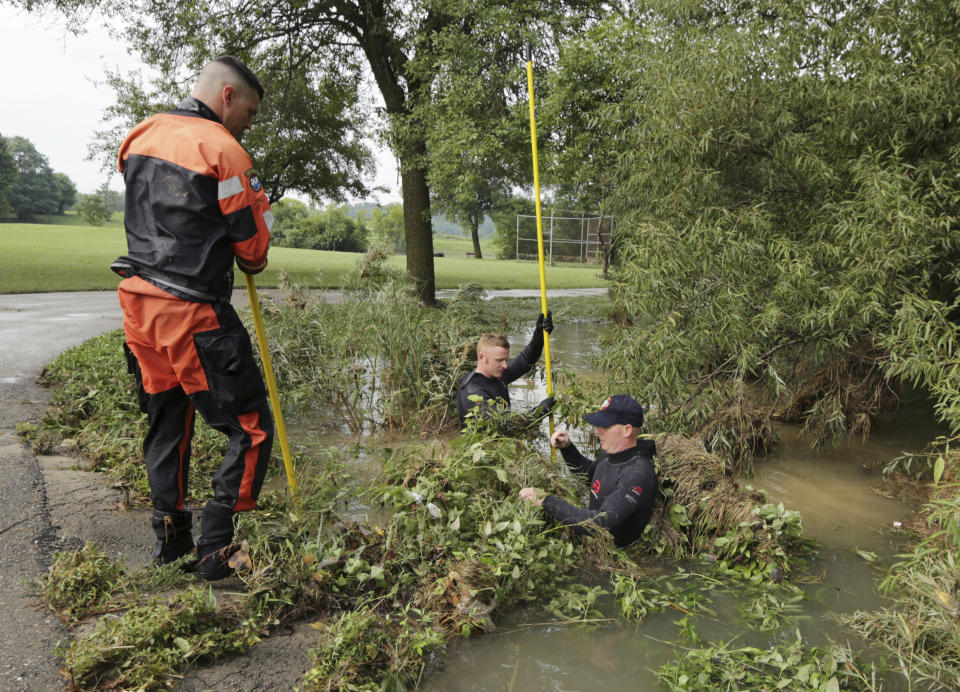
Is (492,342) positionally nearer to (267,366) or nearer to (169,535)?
(267,366)

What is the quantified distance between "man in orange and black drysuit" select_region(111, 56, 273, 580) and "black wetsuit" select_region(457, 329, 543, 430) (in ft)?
7.02

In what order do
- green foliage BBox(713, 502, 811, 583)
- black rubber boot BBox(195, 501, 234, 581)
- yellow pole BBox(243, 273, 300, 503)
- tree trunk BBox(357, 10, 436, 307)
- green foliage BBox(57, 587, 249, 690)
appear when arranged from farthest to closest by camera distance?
1. tree trunk BBox(357, 10, 436, 307)
2. green foliage BBox(713, 502, 811, 583)
3. yellow pole BBox(243, 273, 300, 503)
4. black rubber boot BBox(195, 501, 234, 581)
5. green foliage BBox(57, 587, 249, 690)

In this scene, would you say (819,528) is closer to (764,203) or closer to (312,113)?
(764,203)

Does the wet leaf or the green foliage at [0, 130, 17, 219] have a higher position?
the green foliage at [0, 130, 17, 219]

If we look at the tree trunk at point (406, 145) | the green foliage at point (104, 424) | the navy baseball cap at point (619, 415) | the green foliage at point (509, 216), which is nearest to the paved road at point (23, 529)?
the green foliage at point (104, 424)

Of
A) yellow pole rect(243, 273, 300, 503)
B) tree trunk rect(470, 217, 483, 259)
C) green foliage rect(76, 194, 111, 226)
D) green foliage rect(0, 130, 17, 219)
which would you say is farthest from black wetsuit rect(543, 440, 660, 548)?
green foliage rect(0, 130, 17, 219)

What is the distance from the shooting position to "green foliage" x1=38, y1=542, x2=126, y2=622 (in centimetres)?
300

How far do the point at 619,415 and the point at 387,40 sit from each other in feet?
44.9

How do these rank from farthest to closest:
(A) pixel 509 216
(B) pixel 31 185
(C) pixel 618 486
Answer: (B) pixel 31 185
(A) pixel 509 216
(C) pixel 618 486

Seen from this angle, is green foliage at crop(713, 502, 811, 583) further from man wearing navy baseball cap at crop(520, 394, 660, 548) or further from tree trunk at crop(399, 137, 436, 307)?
tree trunk at crop(399, 137, 436, 307)

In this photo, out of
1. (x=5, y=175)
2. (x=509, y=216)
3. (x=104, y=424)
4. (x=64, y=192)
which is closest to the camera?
(x=104, y=424)

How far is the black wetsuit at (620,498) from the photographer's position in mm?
4055

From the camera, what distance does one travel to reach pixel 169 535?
11.5 feet

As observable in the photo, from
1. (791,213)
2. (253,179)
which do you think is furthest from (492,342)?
(791,213)
